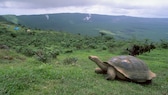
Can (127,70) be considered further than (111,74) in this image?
Result: Yes

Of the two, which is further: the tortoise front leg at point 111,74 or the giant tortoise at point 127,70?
the giant tortoise at point 127,70

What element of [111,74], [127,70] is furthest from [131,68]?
[111,74]

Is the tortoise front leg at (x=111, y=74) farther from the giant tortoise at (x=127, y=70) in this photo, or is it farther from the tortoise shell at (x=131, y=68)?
the tortoise shell at (x=131, y=68)

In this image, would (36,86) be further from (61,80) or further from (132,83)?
(132,83)

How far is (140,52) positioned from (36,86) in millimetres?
15502

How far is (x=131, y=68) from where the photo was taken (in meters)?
10.6

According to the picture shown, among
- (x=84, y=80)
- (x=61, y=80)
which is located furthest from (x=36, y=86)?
(x=84, y=80)

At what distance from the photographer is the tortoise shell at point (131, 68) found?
1047 cm

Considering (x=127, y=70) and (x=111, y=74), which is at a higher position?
(x=127, y=70)

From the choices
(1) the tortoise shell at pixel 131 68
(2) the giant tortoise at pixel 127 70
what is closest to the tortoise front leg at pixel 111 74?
(2) the giant tortoise at pixel 127 70

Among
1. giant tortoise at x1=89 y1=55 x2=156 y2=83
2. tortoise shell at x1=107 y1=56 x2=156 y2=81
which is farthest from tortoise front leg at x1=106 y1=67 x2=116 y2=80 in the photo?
tortoise shell at x1=107 y1=56 x2=156 y2=81

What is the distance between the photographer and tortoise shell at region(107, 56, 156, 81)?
34.4 feet

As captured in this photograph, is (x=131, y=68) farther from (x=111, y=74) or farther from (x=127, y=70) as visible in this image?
(x=111, y=74)

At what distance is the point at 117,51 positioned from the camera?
2458 centimetres
